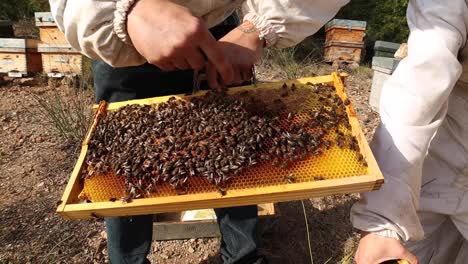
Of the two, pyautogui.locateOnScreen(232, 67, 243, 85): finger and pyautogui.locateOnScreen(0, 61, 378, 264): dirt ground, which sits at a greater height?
pyautogui.locateOnScreen(232, 67, 243, 85): finger

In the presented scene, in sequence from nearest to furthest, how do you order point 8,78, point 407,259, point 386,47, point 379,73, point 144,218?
1. point 407,259
2. point 144,218
3. point 379,73
4. point 8,78
5. point 386,47

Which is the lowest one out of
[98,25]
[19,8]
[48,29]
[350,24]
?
[19,8]

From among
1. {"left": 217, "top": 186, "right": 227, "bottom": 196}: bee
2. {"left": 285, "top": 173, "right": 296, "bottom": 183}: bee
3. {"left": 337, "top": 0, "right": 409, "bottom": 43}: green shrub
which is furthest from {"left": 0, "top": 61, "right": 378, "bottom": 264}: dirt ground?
{"left": 337, "top": 0, "right": 409, "bottom": 43}: green shrub

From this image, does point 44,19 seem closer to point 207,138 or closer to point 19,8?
point 19,8

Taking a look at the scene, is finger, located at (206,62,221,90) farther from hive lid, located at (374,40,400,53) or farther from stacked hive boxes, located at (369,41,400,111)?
hive lid, located at (374,40,400,53)

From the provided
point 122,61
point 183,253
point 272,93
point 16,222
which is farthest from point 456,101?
point 16,222

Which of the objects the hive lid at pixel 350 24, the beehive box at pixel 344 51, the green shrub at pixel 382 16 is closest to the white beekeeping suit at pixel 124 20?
the hive lid at pixel 350 24

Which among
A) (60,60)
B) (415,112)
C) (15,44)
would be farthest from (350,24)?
(415,112)
